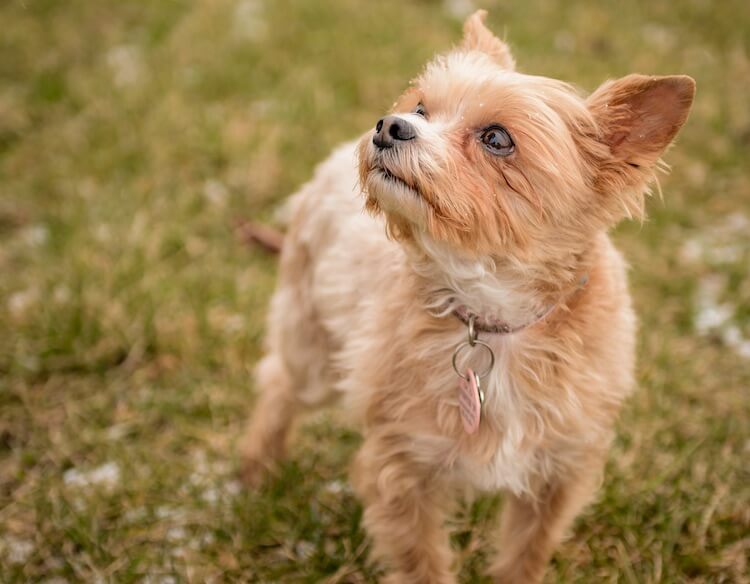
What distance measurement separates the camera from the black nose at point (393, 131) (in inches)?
80.9

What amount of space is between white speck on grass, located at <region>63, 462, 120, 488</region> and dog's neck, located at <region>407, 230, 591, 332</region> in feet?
5.98

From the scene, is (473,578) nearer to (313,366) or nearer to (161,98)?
(313,366)

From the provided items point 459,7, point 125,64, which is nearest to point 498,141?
point 125,64

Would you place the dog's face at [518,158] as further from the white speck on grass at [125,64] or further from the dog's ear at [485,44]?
the white speck on grass at [125,64]

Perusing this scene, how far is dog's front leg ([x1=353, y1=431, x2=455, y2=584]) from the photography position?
2.44m

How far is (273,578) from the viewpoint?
2.94 metres

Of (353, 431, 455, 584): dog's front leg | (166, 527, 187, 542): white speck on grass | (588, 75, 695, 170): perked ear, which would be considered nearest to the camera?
(588, 75, 695, 170): perked ear

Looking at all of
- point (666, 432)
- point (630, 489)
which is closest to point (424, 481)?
point (630, 489)

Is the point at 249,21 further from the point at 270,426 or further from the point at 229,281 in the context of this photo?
the point at 270,426

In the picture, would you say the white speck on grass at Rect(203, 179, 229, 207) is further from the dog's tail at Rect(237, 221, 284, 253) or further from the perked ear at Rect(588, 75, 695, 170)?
the perked ear at Rect(588, 75, 695, 170)

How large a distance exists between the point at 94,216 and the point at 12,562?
2.46 metres

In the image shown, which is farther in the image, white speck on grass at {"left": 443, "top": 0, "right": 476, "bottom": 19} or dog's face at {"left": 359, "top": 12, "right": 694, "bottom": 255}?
white speck on grass at {"left": 443, "top": 0, "right": 476, "bottom": 19}

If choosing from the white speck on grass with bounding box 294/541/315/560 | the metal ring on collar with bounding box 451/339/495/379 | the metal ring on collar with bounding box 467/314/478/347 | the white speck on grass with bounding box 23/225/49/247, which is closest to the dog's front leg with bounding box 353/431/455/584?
the metal ring on collar with bounding box 451/339/495/379

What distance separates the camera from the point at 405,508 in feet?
8.18
